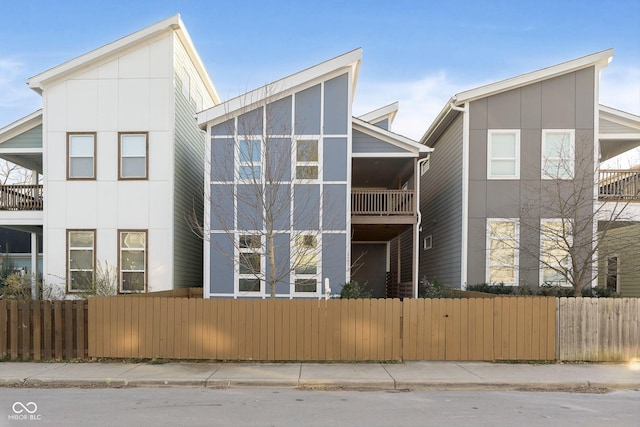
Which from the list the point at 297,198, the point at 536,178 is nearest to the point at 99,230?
the point at 297,198

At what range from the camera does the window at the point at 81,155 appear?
13.9 meters

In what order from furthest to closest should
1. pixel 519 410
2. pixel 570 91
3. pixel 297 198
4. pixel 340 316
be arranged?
1. pixel 570 91
2. pixel 297 198
3. pixel 340 316
4. pixel 519 410

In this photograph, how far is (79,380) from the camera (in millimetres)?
7316

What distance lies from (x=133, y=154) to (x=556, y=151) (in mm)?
13390

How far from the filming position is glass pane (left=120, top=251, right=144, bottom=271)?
1378cm

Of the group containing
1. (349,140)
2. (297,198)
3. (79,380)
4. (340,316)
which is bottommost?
(79,380)

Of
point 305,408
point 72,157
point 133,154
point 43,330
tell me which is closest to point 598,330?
point 305,408

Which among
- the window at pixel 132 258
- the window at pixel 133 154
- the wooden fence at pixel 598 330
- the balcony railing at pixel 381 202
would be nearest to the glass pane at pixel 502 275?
the balcony railing at pixel 381 202

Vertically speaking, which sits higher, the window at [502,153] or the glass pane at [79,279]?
the window at [502,153]

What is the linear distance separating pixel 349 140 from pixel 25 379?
381 inches

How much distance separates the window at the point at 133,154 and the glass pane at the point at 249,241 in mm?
3878

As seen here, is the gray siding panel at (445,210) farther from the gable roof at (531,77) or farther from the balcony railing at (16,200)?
the balcony railing at (16,200)

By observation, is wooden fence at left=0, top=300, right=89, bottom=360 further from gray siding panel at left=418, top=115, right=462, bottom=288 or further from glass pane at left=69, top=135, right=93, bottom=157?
gray siding panel at left=418, top=115, right=462, bottom=288

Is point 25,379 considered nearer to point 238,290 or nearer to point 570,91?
point 238,290
